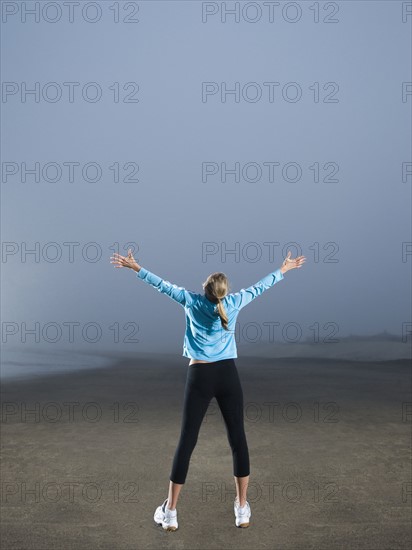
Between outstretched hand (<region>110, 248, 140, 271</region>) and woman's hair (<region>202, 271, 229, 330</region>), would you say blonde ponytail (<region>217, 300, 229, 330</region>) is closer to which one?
woman's hair (<region>202, 271, 229, 330</region>)

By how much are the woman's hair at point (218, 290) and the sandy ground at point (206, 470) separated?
136cm

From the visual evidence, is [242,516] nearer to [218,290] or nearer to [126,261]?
[218,290]

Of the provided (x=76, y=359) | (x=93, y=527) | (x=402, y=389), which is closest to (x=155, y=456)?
(x=93, y=527)

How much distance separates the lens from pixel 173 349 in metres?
12.9

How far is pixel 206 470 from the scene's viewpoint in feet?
15.1

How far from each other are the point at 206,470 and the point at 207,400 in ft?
5.43

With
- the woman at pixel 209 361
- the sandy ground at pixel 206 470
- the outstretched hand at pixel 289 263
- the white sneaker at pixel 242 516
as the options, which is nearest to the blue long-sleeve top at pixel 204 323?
the woman at pixel 209 361

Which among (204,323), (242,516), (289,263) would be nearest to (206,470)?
(242,516)

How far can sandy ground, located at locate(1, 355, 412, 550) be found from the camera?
3402 mm

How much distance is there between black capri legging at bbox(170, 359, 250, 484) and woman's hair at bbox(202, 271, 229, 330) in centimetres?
27

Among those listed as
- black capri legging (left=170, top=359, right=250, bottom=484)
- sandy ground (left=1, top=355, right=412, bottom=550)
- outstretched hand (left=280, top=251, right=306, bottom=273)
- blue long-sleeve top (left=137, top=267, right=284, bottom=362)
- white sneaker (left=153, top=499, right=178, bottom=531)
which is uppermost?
outstretched hand (left=280, top=251, right=306, bottom=273)

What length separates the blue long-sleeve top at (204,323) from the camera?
Answer: 10.5 feet

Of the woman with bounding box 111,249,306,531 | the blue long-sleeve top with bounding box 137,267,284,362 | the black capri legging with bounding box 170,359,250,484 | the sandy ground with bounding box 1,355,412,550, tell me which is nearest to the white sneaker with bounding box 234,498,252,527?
the sandy ground with bounding box 1,355,412,550

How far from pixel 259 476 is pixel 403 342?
30.1 ft
